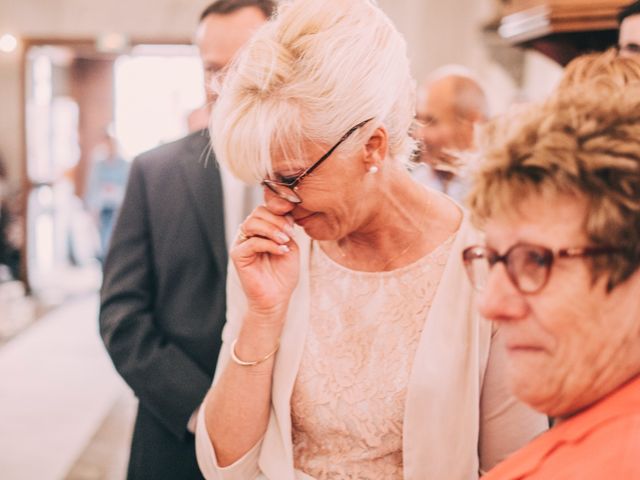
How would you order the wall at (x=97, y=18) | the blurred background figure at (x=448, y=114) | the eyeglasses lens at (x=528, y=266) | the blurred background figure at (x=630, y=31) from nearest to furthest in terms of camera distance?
the eyeglasses lens at (x=528, y=266)
the blurred background figure at (x=630, y=31)
the blurred background figure at (x=448, y=114)
the wall at (x=97, y=18)

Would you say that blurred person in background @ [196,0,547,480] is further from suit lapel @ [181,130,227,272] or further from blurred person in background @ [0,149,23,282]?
blurred person in background @ [0,149,23,282]

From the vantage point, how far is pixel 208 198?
1878mm

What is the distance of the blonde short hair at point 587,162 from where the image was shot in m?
0.76

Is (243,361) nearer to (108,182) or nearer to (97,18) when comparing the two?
(97,18)

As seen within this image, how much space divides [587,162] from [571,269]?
→ 0.12 m

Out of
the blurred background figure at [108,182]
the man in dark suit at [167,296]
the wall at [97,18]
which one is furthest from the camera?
the blurred background figure at [108,182]

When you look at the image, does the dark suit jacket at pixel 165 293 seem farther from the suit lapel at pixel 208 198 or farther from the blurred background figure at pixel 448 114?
the blurred background figure at pixel 448 114

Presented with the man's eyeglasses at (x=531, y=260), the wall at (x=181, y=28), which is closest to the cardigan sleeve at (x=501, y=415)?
the man's eyeglasses at (x=531, y=260)

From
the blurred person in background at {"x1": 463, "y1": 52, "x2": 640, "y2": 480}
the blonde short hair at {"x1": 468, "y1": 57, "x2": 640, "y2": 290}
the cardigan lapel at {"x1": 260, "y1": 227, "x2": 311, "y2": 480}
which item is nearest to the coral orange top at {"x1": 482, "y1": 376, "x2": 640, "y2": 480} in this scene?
the blurred person in background at {"x1": 463, "y1": 52, "x2": 640, "y2": 480}

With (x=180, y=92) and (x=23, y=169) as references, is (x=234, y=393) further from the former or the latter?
(x=180, y=92)

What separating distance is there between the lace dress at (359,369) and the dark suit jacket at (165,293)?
1.48 feet

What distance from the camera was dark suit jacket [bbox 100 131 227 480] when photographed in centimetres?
179

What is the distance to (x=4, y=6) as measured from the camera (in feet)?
25.2

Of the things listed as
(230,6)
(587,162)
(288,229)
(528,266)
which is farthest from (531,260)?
(230,6)
